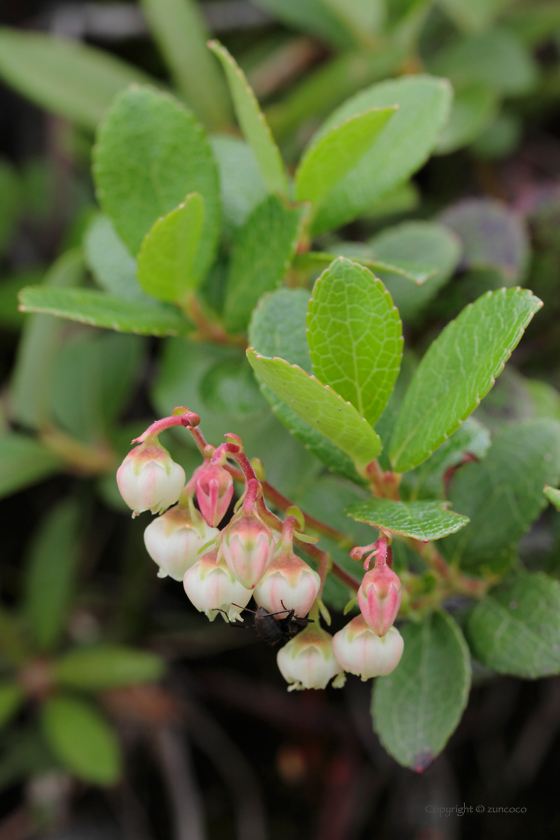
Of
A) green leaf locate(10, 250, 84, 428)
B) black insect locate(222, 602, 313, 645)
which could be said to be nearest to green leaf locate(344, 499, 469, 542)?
black insect locate(222, 602, 313, 645)

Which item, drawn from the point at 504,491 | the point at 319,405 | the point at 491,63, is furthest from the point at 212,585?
the point at 491,63

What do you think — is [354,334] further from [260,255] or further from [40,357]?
[40,357]

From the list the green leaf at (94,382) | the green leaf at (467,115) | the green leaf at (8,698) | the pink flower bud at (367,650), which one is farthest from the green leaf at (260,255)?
the green leaf at (8,698)

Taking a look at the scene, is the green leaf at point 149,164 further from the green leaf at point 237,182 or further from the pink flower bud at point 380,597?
the pink flower bud at point 380,597

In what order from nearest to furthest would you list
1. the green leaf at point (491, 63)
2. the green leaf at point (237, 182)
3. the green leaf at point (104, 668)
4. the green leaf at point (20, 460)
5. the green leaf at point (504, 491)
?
the green leaf at point (504, 491)
the green leaf at point (237, 182)
the green leaf at point (20, 460)
the green leaf at point (104, 668)
the green leaf at point (491, 63)

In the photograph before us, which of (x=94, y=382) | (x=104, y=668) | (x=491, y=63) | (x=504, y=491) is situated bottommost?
(x=104, y=668)

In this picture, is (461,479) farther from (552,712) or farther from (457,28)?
(457,28)

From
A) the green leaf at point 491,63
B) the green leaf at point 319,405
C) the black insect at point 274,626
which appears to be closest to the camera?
the green leaf at point 319,405
